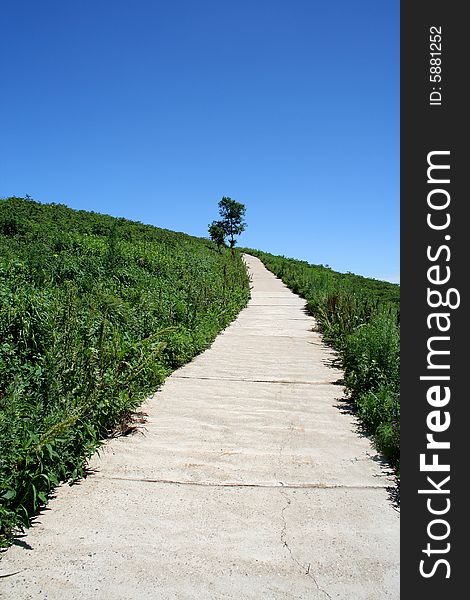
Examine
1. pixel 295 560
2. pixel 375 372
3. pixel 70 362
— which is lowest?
pixel 295 560

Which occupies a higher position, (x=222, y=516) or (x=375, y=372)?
(x=375, y=372)

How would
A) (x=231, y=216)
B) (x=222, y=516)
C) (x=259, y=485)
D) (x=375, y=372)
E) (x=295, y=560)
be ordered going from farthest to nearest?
(x=231, y=216), (x=375, y=372), (x=259, y=485), (x=222, y=516), (x=295, y=560)

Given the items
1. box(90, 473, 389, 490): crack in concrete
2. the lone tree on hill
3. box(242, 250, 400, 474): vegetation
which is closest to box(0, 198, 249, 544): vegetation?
box(90, 473, 389, 490): crack in concrete

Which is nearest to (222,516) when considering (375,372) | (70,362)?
(70,362)

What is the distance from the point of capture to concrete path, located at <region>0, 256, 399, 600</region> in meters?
2.88

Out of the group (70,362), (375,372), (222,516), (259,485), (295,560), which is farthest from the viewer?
(375,372)

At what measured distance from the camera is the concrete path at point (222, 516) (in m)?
2.88

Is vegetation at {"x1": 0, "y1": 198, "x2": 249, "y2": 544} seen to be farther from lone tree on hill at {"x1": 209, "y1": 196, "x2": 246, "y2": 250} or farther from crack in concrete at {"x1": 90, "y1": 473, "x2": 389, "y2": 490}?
lone tree on hill at {"x1": 209, "y1": 196, "x2": 246, "y2": 250}

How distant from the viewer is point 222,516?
3.58 metres

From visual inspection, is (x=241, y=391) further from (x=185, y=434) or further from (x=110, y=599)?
(x=110, y=599)

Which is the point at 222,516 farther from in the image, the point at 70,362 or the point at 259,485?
the point at 70,362

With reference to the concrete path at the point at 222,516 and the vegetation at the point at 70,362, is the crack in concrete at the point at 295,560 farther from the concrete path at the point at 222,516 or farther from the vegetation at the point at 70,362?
the vegetation at the point at 70,362

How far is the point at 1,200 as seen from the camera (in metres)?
27.3

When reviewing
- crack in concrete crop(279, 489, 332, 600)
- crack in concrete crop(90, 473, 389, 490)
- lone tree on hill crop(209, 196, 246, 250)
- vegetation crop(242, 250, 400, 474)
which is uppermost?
lone tree on hill crop(209, 196, 246, 250)
